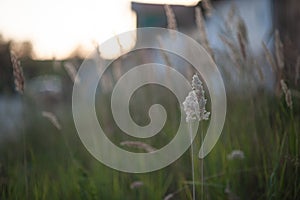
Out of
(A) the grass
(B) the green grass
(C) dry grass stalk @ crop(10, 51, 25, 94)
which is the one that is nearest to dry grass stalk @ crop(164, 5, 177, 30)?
(A) the grass

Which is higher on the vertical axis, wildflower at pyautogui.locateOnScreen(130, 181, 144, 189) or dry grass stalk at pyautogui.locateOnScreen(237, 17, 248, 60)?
dry grass stalk at pyautogui.locateOnScreen(237, 17, 248, 60)

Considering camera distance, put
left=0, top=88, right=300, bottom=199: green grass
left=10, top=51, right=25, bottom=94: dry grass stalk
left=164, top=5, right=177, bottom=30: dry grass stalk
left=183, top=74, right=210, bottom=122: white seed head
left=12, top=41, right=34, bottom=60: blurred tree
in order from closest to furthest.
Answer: left=183, top=74, right=210, bottom=122: white seed head, left=10, top=51, right=25, bottom=94: dry grass stalk, left=0, top=88, right=300, bottom=199: green grass, left=164, top=5, right=177, bottom=30: dry grass stalk, left=12, top=41, right=34, bottom=60: blurred tree

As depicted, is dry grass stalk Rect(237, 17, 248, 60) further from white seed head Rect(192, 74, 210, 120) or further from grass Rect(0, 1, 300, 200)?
white seed head Rect(192, 74, 210, 120)

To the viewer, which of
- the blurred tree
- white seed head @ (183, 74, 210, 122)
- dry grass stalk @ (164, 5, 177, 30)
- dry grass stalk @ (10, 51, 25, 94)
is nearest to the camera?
white seed head @ (183, 74, 210, 122)

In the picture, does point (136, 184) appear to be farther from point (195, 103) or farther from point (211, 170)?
point (195, 103)

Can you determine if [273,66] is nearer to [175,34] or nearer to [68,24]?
[175,34]

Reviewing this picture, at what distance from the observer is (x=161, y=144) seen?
5.61ft

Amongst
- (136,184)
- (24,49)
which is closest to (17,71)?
(136,184)

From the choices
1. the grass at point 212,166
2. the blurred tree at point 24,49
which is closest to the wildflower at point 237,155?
the grass at point 212,166

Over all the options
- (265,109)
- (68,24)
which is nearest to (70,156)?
(68,24)

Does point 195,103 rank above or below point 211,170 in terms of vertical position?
above

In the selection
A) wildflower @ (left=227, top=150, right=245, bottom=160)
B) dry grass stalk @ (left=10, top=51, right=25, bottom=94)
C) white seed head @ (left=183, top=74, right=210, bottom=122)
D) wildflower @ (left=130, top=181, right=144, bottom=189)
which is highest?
dry grass stalk @ (left=10, top=51, right=25, bottom=94)

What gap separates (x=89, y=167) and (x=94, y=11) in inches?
23.7

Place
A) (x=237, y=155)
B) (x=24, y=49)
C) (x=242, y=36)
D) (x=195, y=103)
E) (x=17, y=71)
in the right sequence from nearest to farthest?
1. (x=195, y=103)
2. (x=17, y=71)
3. (x=237, y=155)
4. (x=242, y=36)
5. (x=24, y=49)
